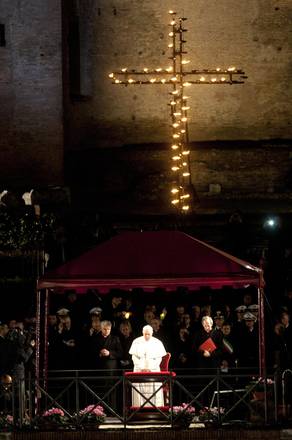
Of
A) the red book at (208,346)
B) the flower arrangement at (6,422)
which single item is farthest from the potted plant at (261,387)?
the flower arrangement at (6,422)

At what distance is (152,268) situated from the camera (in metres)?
16.6

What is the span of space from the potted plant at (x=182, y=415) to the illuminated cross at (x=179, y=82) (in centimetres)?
841

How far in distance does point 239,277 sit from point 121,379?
233 cm

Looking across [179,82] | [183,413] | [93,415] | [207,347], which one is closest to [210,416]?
[183,413]

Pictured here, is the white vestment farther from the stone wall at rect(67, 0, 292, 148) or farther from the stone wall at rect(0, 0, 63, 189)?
the stone wall at rect(67, 0, 292, 148)

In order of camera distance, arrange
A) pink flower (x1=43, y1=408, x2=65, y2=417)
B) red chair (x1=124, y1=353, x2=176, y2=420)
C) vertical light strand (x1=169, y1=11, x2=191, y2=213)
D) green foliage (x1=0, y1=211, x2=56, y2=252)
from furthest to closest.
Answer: vertical light strand (x1=169, y1=11, x2=191, y2=213) → green foliage (x1=0, y1=211, x2=56, y2=252) → red chair (x1=124, y1=353, x2=176, y2=420) → pink flower (x1=43, y1=408, x2=65, y2=417)

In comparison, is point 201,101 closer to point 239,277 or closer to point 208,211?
point 208,211

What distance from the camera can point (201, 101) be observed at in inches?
1049

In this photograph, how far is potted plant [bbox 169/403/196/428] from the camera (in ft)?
49.8

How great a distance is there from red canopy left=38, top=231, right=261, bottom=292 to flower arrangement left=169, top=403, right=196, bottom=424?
5.95 feet

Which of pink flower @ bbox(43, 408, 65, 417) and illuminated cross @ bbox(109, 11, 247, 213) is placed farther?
illuminated cross @ bbox(109, 11, 247, 213)

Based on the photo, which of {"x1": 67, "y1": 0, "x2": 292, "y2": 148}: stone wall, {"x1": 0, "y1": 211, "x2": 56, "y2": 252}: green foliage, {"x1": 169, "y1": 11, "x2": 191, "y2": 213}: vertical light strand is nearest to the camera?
{"x1": 0, "y1": 211, "x2": 56, "y2": 252}: green foliage

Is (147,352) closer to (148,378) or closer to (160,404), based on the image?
(160,404)

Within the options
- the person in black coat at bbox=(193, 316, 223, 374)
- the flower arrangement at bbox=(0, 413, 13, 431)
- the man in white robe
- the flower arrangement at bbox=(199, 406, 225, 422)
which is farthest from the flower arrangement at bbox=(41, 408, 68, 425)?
the person in black coat at bbox=(193, 316, 223, 374)
